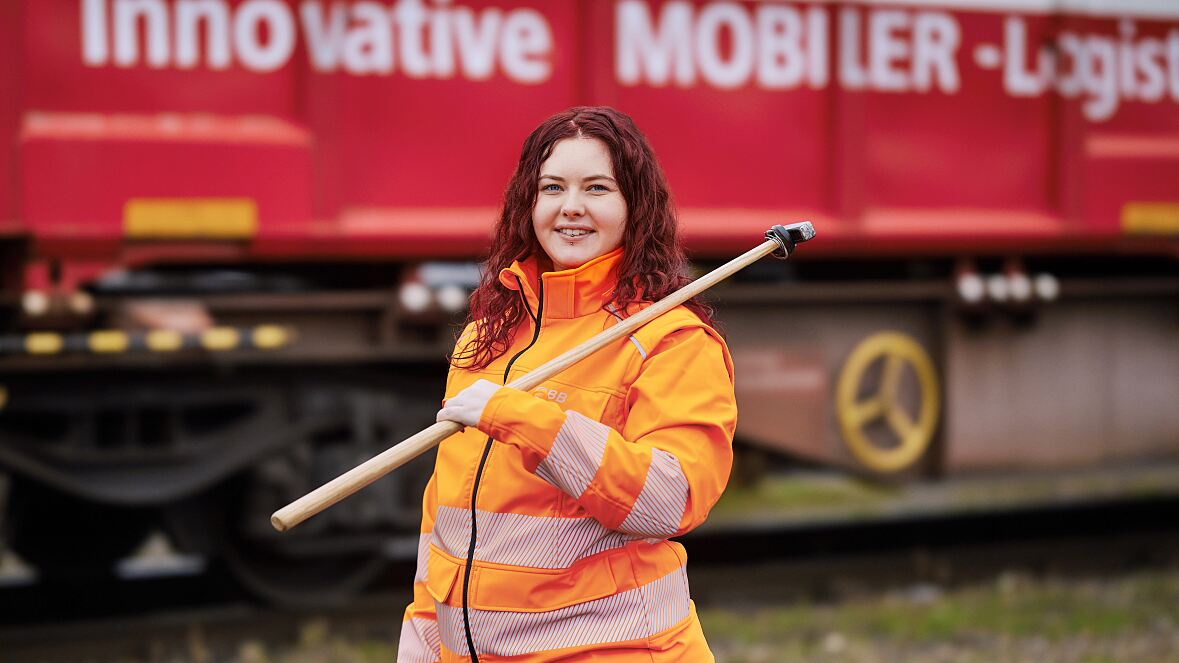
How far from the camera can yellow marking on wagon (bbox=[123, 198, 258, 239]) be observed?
13.1ft

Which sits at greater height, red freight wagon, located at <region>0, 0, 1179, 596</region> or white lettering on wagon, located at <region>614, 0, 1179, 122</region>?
white lettering on wagon, located at <region>614, 0, 1179, 122</region>

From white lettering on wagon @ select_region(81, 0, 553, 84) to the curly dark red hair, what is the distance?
8.45ft

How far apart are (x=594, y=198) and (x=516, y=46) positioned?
2805 millimetres

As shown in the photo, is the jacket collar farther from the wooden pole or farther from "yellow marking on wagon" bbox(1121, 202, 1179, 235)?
"yellow marking on wagon" bbox(1121, 202, 1179, 235)

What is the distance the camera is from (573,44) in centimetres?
448

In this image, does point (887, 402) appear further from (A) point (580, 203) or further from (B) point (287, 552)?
(A) point (580, 203)

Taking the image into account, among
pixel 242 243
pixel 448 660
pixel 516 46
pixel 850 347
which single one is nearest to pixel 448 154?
pixel 516 46

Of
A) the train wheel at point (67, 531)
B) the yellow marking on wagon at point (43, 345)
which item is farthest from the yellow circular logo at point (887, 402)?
the yellow marking on wagon at point (43, 345)

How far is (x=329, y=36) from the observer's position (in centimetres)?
421

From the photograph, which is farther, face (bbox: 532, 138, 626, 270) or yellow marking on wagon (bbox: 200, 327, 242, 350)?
yellow marking on wagon (bbox: 200, 327, 242, 350)

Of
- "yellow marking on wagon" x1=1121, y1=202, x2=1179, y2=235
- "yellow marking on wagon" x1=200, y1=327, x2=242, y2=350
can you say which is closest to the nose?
"yellow marking on wagon" x1=200, y1=327, x2=242, y2=350

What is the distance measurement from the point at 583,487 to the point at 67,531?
3.77 metres

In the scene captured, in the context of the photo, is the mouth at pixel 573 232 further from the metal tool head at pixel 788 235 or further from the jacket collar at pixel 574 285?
the metal tool head at pixel 788 235

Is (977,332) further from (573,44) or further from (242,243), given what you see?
(242,243)
